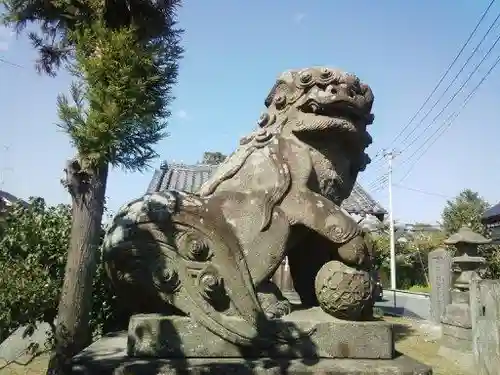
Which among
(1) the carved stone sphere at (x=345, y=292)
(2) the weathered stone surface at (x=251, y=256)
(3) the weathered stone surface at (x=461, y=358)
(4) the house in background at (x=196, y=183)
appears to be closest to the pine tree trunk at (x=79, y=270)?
(2) the weathered stone surface at (x=251, y=256)

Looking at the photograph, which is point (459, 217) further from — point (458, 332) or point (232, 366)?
point (232, 366)

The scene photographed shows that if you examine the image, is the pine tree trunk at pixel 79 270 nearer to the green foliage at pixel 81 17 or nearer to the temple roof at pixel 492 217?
the green foliage at pixel 81 17

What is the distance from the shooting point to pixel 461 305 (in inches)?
344

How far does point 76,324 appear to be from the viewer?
455 centimetres

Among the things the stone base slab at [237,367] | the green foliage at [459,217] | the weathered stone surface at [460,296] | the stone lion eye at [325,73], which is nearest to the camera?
the stone base slab at [237,367]

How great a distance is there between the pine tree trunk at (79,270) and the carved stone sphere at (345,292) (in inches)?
97.4

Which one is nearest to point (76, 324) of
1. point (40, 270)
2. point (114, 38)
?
point (40, 270)

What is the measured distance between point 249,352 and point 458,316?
7.08 metres

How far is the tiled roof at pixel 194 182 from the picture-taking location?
17688 mm

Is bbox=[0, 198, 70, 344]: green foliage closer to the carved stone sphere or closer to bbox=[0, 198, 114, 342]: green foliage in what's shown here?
bbox=[0, 198, 114, 342]: green foliage

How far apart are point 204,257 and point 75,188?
7.08ft

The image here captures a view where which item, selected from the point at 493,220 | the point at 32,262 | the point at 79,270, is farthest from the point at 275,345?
the point at 493,220

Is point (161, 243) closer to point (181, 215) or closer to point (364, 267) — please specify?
point (181, 215)

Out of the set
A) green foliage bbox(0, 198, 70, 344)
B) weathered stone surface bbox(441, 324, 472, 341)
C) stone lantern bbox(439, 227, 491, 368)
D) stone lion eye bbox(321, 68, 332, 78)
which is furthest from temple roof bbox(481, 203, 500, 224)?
stone lion eye bbox(321, 68, 332, 78)
